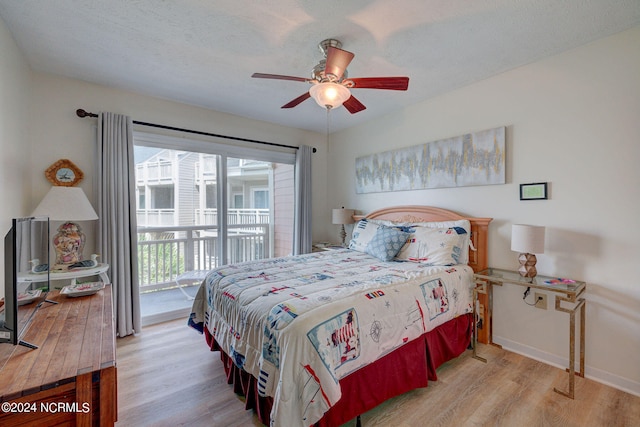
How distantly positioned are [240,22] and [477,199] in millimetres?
2624

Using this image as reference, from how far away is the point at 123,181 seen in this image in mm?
2861

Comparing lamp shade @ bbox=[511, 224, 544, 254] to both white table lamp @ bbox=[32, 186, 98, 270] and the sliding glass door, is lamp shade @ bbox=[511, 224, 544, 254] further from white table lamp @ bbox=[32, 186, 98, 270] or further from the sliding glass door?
white table lamp @ bbox=[32, 186, 98, 270]

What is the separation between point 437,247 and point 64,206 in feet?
10.8

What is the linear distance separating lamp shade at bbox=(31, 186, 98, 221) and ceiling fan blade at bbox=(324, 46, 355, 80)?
7.59 feet

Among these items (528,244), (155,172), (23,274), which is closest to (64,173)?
(155,172)

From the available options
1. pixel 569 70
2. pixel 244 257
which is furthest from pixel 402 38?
pixel 244 257

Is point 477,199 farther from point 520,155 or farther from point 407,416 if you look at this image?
point 407,416

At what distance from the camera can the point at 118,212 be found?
9.27ft

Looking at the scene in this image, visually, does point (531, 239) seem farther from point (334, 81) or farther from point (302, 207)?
point (302, 207)

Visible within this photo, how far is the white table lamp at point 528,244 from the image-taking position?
85.8 inches

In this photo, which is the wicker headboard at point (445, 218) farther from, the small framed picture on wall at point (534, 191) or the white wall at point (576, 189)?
the small framed picture on wall at point (534, 191)

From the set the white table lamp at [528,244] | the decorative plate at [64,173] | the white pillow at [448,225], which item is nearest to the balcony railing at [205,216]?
the decorative plate at [64,173]

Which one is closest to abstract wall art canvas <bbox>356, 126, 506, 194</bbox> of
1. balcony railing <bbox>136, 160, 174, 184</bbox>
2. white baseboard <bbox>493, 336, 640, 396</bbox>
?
white baseboard <bbox>493, 336, 640, 396</bbox>

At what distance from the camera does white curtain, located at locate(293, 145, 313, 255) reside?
420 cm
